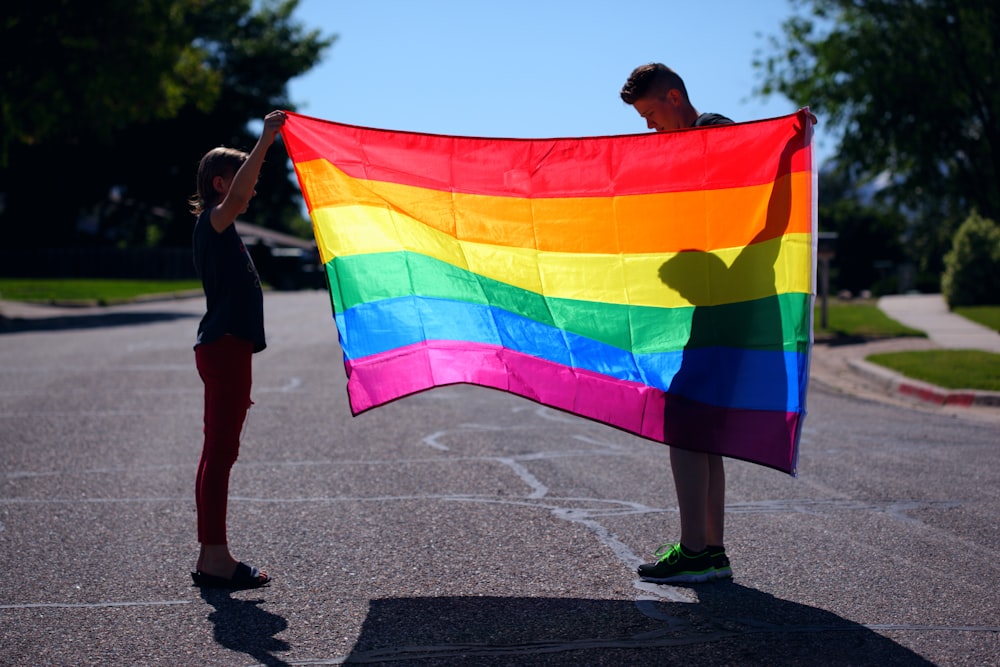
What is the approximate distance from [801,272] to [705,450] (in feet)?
2.77

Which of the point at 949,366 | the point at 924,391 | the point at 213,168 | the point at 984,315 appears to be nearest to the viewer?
the point at 213,168

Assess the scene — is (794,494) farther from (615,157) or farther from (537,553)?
(615,157)

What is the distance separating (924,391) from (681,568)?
818cm

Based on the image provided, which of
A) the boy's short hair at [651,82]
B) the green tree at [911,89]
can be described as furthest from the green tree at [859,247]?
the boy's short hair at [651,82]

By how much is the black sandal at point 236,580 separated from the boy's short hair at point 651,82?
2670 mm

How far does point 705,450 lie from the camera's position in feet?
15.1

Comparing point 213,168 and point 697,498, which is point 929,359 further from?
point 213,168

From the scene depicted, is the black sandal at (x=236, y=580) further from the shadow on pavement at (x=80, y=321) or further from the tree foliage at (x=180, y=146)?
the tree foliage at (x=180, y=146)

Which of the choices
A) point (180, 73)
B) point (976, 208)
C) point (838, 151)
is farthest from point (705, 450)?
point (976, 208)

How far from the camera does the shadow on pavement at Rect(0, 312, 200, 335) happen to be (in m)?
21.8

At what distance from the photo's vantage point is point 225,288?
477 cm

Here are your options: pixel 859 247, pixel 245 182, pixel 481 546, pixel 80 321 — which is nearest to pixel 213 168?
pixel 245 182

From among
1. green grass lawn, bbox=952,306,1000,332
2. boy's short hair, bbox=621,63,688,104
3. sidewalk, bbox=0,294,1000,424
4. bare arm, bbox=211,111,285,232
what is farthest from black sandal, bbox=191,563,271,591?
green grass lawn, bbox=952,306,1000,332

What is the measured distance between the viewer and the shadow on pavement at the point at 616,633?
3.78 m
